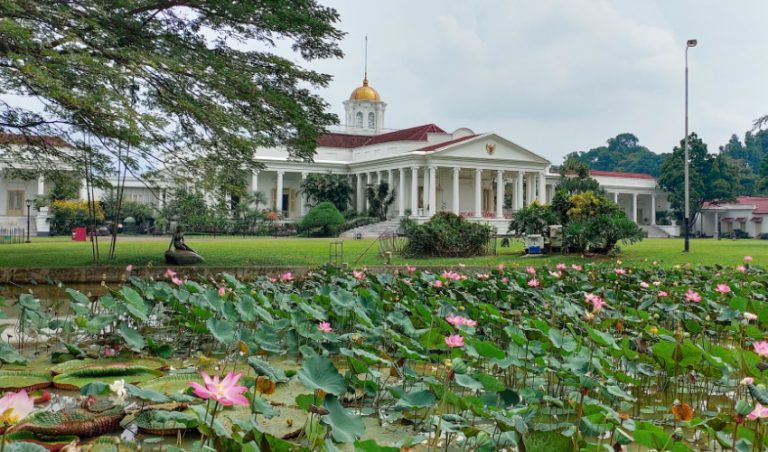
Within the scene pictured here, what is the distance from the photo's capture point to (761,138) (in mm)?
77750

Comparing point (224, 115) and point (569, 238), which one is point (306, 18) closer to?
point (224, 115)

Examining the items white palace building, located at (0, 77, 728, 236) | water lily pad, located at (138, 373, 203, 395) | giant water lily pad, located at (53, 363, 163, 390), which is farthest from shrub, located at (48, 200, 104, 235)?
water lily pad, located at (138, 373, 203, 395)

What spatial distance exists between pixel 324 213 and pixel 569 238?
16.9m

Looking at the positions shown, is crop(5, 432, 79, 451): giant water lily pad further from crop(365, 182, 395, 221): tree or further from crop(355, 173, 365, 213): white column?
crop(355, 173, 365, 213): white column

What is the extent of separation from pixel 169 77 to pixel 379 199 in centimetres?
2851

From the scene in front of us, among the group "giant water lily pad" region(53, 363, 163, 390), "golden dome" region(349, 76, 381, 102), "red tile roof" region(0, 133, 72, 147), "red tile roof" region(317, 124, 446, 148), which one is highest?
"golden dome" region(349, 76, 381, 102)

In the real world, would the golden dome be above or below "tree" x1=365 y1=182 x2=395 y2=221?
above

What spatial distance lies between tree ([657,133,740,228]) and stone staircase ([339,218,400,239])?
72.3 ft

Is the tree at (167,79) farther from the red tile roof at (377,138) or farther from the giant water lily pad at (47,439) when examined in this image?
the red tile roof at (377,138)

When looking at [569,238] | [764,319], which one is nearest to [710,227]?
[569,238]

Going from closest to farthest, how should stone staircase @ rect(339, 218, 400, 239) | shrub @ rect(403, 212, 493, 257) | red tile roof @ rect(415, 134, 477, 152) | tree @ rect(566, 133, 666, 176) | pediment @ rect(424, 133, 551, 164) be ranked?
shrub @ rect(403, 212, 493, 257)
stone staircase @ rect(339, 218, 400, 239)
pediment @ rect(424, 133, 551, 164)
red tile roof @ rect(415, 134, 477, 152)
tree @ rect(566, 133, 666, 176)

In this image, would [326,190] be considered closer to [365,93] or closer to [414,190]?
[414,190]

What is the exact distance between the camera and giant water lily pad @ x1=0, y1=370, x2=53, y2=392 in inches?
126

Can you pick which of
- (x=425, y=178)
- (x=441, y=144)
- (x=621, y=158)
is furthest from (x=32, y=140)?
(x=621, y=158)
